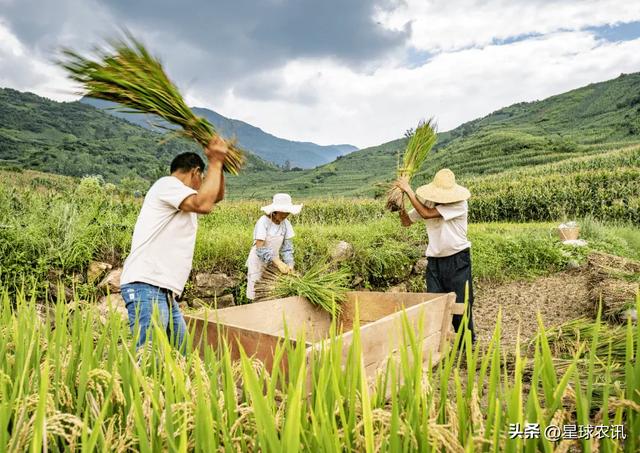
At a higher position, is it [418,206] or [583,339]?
[418,206]

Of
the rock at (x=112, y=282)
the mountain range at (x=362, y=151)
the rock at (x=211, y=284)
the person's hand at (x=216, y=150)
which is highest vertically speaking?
the mountain range at (x=362, y=151)

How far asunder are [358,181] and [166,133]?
7325 cm

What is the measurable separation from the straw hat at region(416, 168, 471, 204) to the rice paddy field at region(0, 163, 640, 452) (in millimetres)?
1003

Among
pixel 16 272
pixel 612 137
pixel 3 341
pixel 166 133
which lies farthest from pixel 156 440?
pixel 612 137

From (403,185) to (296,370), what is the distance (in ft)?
9.26

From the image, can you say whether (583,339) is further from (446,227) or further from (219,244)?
(219,244)

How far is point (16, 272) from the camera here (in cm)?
421

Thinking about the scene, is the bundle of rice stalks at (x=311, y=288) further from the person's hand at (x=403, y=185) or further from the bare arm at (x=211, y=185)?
the bare arm at (x=211, y=185)

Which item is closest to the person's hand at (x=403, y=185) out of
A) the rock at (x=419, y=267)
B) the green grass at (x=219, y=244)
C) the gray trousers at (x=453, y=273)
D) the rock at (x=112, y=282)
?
the gray trousers at (x=453, y=273)

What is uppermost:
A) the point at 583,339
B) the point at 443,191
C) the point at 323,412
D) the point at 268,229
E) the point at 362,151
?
the point at 362,151

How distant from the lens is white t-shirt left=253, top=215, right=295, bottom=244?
13.5 ft

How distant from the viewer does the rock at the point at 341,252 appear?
618cm

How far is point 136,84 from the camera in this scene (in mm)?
2531

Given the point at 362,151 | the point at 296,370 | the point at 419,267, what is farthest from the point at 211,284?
the point at 362,151
